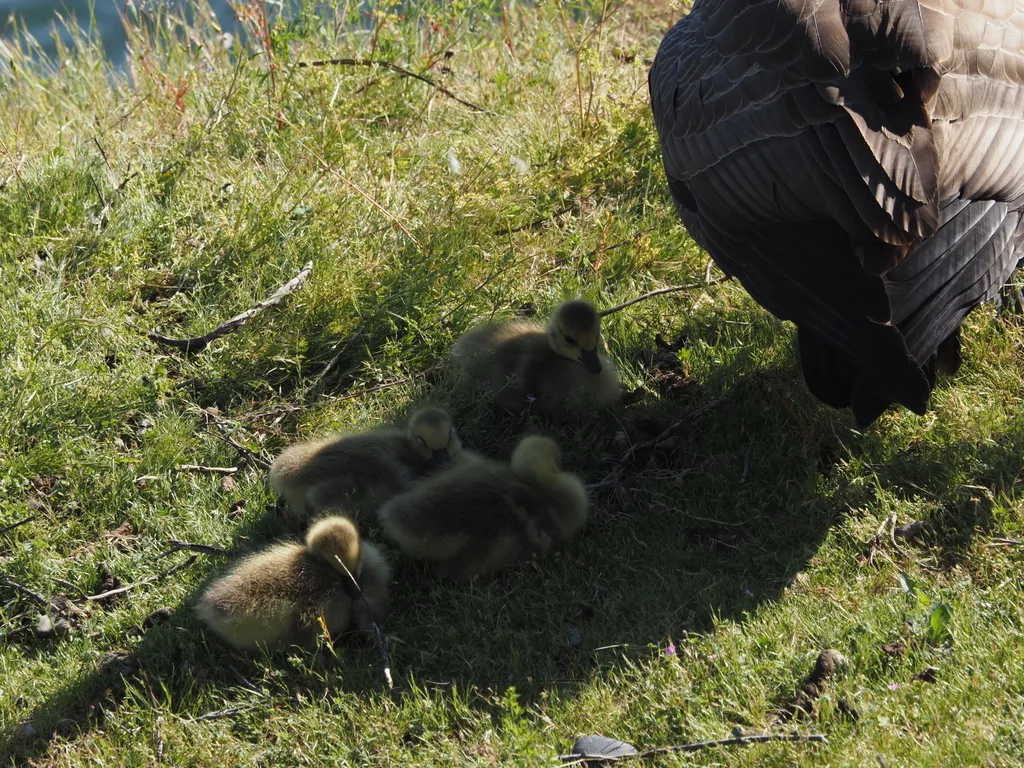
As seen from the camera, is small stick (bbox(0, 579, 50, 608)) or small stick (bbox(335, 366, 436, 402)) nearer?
small stick (bbox(0, 579, 50, 608))

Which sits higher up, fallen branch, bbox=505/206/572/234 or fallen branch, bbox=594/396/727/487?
fallen branch, bbox=505/206/572/234

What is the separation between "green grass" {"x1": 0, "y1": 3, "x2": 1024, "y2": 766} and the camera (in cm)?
347

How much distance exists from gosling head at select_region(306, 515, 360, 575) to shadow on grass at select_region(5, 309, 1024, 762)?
0.30 m

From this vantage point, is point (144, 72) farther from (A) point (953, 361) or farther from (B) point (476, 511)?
(A) point (953, 361)

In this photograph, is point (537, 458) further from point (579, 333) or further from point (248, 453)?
point (248, 453)

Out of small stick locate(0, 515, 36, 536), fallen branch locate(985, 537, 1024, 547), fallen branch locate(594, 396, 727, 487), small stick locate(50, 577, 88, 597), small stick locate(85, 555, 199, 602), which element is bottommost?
fallen branch locate(985, 537, 1024, 547)

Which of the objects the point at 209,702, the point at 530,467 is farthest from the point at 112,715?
the point at 530,467

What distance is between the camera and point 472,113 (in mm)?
6988

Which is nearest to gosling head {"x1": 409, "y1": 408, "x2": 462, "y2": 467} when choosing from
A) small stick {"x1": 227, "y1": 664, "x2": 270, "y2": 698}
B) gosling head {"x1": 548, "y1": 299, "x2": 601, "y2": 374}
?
gosling head {"x1": 548, "y1": 299, "x2": 601, "y2": 374}

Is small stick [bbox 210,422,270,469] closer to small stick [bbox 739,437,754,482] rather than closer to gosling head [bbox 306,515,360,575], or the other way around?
gosling head [bbox 306,515,360,575]

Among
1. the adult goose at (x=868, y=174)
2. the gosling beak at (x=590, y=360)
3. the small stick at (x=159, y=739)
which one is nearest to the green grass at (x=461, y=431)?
the small stick at (x=159, y=739)

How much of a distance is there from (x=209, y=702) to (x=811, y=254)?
2464mm

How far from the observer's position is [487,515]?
397cm

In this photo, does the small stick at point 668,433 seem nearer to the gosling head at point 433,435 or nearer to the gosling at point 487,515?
the gosling at point 487,515
